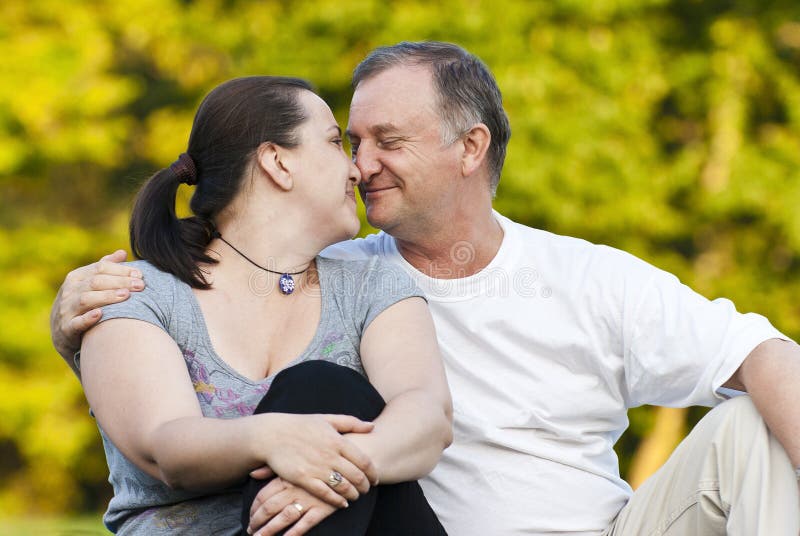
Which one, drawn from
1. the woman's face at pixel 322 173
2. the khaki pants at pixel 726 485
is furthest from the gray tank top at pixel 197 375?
the khaki pants at pixel 726 485

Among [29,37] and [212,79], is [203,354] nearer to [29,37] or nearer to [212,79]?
[212,79]

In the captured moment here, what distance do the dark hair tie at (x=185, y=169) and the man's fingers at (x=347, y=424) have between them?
79cm

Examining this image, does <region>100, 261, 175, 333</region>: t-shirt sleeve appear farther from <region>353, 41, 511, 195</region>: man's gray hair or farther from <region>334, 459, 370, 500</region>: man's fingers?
<region>353, 41, 511, 195</region>: man's gray hair

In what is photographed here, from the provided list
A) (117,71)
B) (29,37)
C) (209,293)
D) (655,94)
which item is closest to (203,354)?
(209,293)

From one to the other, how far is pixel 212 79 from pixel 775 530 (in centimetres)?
841

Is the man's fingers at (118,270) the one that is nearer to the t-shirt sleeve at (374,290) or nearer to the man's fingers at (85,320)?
the man's fingers at (85,320)

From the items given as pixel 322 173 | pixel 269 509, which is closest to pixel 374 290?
pixel 322 173

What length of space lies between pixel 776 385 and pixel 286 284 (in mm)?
1119

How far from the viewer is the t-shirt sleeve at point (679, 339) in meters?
2.55

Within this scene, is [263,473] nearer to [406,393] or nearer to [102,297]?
[406,393]

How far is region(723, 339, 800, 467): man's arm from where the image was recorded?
223cm

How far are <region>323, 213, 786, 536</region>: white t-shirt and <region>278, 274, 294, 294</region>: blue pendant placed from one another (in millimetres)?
382

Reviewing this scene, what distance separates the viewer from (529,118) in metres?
8.42

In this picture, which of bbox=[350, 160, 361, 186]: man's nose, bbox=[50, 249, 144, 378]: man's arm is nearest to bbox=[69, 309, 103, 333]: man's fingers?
bbox=[50, 249, 144, 378]: man's arm
